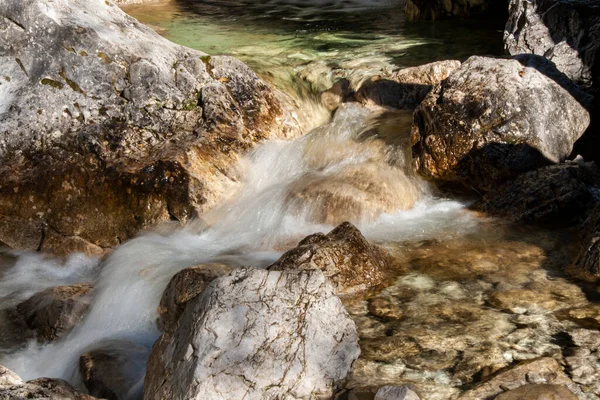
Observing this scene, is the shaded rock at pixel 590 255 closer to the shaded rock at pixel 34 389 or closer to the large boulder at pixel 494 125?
the large boulder at pixel 494 125

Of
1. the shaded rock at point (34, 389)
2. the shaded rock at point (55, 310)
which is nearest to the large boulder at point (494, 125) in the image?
the shaded rock at point (55, 310)

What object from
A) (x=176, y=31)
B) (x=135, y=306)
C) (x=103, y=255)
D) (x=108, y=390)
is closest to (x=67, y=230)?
(x=103, y=255)

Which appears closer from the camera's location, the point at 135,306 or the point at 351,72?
the point at 135,306

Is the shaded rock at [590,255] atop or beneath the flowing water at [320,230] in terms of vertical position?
atop

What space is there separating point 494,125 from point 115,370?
159 inches

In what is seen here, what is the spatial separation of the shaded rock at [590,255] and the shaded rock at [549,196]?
0.65 metres

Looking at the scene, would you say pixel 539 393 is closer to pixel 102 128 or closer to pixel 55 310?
pixel 55 310

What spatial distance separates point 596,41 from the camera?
866 centimetres

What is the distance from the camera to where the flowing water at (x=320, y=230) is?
487 centimetres

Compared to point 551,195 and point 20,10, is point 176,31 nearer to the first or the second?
point 20,10

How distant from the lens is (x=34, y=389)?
3.31 m

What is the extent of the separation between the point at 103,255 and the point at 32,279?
0.66 metres

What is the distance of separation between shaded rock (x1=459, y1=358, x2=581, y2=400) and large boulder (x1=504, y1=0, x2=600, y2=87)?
5.58 meters

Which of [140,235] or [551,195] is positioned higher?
[551,195]
